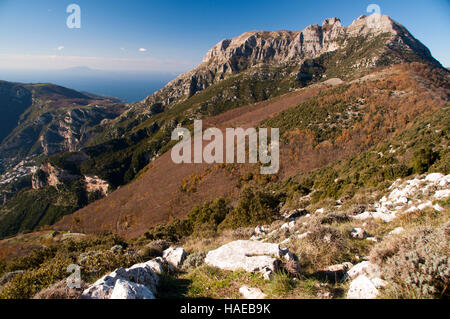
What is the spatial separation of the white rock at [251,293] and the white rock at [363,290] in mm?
1468

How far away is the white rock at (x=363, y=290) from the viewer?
10.2 ft

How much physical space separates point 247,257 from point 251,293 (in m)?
1.21

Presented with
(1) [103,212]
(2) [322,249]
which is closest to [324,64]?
(1) [103,212]

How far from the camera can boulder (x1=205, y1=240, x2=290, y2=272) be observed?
450 centimetres

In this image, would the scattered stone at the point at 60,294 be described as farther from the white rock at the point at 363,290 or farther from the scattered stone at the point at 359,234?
the scattered stone at the point at 359,234

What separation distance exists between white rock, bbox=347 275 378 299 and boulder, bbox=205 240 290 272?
4.79ft

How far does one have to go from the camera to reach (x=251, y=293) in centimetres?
380

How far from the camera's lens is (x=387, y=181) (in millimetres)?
14617

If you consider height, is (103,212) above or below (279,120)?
below

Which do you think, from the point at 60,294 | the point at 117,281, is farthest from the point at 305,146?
the point at 60,294

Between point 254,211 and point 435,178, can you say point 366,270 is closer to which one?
point 435,178

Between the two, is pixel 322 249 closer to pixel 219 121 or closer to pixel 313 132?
pixel 313 132

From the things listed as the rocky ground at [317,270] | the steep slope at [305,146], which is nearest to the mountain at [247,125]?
the steep slope at [305,146]
